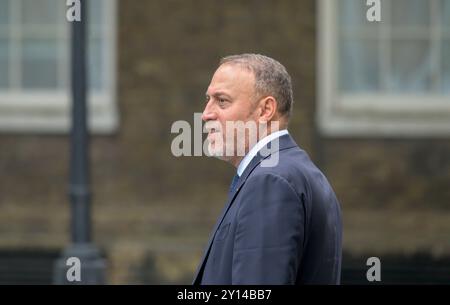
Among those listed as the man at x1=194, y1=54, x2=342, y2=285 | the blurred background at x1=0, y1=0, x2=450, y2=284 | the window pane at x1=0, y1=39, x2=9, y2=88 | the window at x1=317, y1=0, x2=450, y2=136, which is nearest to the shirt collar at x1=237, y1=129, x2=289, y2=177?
the man at x1=194, y1=54, x2=342, y2=285

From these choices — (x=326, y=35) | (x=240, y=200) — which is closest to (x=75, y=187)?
(x=326, y=35)

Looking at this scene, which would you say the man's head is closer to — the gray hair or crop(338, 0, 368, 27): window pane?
the gray hair

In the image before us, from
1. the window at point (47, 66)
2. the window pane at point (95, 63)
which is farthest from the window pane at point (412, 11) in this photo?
the window pane at point (95, 63)

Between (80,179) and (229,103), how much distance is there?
16.1 ft

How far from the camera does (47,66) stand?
35.2 feet

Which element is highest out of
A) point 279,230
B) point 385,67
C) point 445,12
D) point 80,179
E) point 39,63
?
point 445,12

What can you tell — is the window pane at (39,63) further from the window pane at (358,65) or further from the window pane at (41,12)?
the window pane at (358,65)

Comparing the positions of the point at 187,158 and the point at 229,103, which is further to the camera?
the point at 187,158

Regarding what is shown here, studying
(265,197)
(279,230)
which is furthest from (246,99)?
(279,230)

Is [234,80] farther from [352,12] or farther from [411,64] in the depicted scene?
[411,64]

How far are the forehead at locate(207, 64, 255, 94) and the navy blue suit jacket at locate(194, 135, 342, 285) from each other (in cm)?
21

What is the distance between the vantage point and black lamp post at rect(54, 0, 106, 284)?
7652 mm

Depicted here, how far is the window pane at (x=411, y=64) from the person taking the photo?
35.2 feet

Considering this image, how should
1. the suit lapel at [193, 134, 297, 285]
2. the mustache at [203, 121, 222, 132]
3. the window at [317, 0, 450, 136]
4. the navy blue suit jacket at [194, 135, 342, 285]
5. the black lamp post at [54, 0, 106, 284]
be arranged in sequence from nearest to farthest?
the navy blue suit jacket at [194, 135, 342, 285]
the suit lapel at [193, 134, 297, 285]
the mustache at [203, 121, 222, 132]
the black lamp post at [54, 0, 106, 284]
the window at [317, 0, 450, 136]
